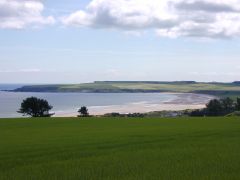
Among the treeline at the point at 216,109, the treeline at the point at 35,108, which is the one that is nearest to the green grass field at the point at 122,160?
the treeline at the point at 35,108

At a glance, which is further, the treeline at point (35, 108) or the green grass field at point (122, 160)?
the treeline at point (35, 108)

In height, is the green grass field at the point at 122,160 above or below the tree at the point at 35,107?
above

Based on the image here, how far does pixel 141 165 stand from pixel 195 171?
2364 millimetres

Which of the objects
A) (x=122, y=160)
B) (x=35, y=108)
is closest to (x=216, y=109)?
(x=35, y=108)

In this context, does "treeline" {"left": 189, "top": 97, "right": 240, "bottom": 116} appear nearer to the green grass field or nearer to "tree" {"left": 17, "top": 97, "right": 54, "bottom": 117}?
"tree" {"left": 17, "top": 97, "right": 54, "bottom": 117}

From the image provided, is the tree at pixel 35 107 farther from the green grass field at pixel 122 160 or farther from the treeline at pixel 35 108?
the green grass field at pixel 122 160

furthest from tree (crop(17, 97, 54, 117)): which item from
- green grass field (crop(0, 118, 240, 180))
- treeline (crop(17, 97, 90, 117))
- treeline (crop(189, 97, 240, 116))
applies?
green grass field (crop(0, 118, 240, 180))

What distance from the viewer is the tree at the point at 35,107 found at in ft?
295

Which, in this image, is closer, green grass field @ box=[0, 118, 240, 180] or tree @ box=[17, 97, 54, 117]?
green grass field @ box=[0, 118, 240, 180]

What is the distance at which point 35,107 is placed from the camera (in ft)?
301

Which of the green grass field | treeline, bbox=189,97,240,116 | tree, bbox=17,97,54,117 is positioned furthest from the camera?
treeline, bbox=189,97,240,116

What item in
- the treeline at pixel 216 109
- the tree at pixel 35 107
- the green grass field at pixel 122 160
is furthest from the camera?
the treeline at pixel 216 109

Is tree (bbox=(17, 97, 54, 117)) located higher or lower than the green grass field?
lower

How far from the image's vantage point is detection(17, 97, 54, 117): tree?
3541 inches
